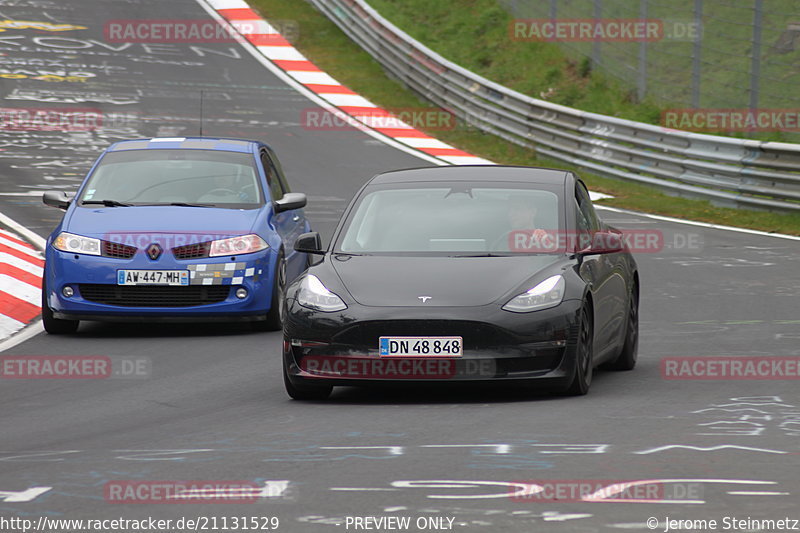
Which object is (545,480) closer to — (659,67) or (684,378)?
(684,378)

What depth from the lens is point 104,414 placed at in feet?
28.8

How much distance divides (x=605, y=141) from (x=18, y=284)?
13.5m

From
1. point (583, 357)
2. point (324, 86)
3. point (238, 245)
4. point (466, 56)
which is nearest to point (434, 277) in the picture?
point (583, 357)

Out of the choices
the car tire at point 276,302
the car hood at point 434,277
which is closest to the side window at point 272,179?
the car tire at point 276,302

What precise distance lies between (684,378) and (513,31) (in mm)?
24857

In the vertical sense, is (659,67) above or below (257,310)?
above

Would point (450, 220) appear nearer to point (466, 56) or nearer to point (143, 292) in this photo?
point (143, 292)

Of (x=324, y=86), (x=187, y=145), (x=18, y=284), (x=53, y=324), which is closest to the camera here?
(x=53, y=324)

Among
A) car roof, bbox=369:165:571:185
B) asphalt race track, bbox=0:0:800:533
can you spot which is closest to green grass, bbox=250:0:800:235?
asphalt race track, bbox=0:0:800:533

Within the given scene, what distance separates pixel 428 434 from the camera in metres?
7.73

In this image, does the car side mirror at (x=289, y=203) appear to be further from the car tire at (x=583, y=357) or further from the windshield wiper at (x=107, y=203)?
the car tire at (x=583, y=357)

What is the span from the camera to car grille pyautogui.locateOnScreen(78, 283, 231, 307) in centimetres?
1205

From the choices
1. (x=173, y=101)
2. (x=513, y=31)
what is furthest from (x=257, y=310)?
(x=513, y=31)

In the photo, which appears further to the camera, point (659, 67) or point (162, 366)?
point (659, 67)
